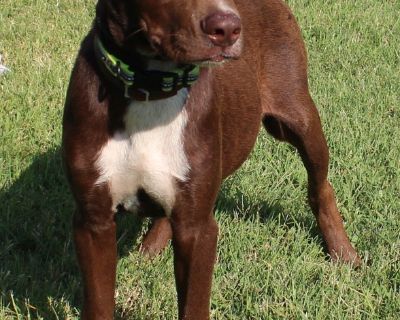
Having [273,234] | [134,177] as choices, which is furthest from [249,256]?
[134,177]

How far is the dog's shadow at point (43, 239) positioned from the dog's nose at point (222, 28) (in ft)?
5.60

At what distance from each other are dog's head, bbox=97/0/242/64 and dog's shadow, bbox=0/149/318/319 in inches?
57.4

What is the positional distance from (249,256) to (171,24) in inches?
72.9

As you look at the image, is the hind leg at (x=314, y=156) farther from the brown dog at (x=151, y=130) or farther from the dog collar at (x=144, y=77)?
the dog collar at (x=144, y=77)

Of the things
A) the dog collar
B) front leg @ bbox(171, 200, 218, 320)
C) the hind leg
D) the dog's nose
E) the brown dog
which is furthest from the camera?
the hind leg

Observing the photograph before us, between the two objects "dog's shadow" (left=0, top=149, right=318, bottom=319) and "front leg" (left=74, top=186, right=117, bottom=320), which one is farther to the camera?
"dog's shadow" (left=0, top=149, right=318, bottom=319)

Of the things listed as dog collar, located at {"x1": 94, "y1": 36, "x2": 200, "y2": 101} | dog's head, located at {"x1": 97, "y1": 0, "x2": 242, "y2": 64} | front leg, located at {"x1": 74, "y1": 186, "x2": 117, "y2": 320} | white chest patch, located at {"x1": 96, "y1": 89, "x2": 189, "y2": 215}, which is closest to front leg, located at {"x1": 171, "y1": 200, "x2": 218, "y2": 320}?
white chest patch, located at {"x1": 96, "y1": 89, "x2": 189, "y2": 215}

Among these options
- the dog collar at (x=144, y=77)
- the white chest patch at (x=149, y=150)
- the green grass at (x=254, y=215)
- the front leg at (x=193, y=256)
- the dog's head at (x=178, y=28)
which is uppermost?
the dog's head at (x=178, y=28)

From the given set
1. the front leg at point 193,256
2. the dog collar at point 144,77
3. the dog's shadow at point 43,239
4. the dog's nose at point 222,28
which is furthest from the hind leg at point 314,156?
the dog's nose at point 222,28

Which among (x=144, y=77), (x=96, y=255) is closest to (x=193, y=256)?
(x=96, y=255)

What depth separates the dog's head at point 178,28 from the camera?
285 centimetres

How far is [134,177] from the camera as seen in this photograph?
3355mm

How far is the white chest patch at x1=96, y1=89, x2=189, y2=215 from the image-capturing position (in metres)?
3.33

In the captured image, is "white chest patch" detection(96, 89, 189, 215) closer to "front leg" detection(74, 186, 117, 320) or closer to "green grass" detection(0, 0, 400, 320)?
"front leg" detection(74, 186, 117, 320)
